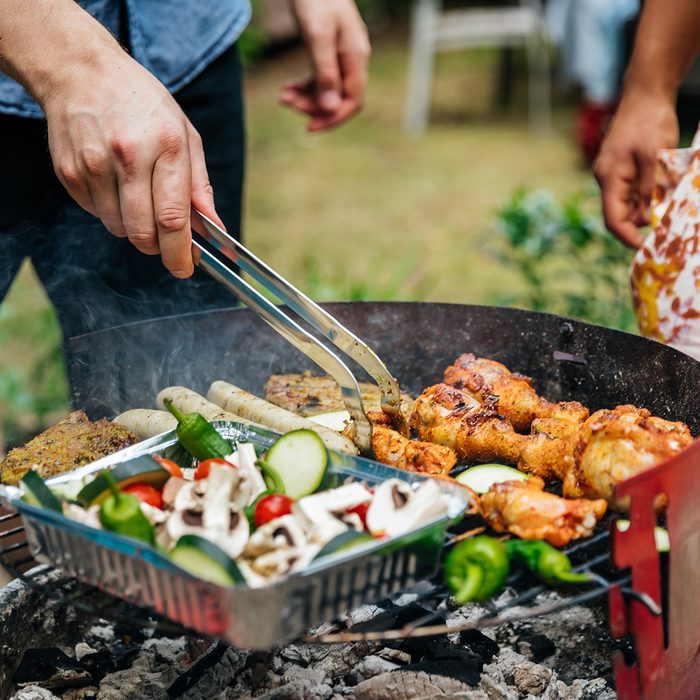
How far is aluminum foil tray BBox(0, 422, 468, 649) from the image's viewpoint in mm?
1657

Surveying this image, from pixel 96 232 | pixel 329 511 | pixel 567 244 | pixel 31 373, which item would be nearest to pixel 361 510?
pixel 329 511

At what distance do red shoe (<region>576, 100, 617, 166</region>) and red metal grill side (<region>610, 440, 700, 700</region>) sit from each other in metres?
7.70

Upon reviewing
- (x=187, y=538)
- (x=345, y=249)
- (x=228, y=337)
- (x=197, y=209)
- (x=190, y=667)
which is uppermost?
(x=197, y=209)

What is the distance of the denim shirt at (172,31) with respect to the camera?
11.0 feet

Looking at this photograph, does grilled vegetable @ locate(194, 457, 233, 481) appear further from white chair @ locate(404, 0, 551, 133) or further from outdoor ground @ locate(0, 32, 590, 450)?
white chair @ locate(404, 0, 551, 133)

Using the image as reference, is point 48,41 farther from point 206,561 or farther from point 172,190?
point 206,561

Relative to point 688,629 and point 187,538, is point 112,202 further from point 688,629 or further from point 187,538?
point 688,629

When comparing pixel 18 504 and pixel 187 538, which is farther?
pixel 18 504

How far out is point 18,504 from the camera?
6.27 feet

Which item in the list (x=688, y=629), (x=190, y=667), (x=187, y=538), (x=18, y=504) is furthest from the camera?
(x=190, y=667)

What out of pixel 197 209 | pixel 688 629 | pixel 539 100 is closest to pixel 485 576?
pixel 688 629

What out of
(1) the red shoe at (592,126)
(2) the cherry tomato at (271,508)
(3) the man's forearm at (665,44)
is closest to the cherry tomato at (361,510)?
(2) the cherry tomato at (271,508)

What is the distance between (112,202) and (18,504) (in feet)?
2.49

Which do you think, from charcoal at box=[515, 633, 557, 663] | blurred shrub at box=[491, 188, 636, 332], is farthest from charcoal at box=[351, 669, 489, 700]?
blurred shrub at box=[491, 188, 636, 332]
